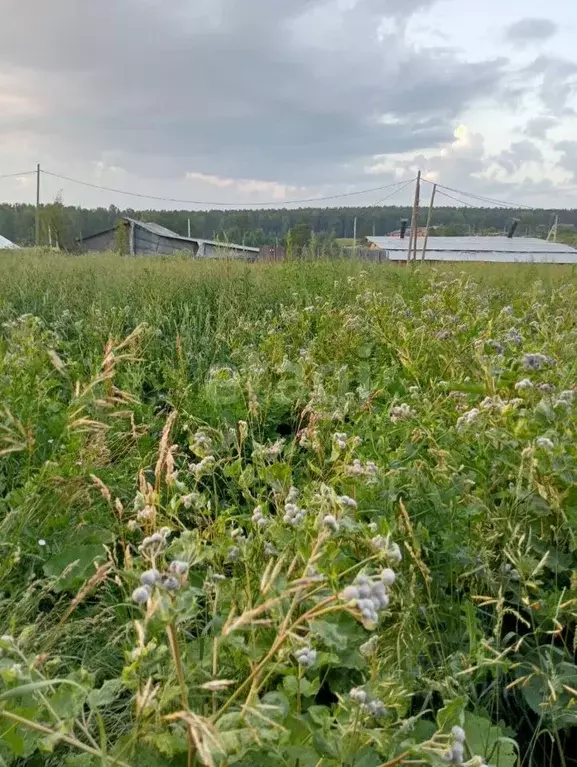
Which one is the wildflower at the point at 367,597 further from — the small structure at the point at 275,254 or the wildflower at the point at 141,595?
the small structure at the point at 275,254

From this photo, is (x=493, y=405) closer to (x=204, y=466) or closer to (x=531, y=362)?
→ (x=531, y=362)

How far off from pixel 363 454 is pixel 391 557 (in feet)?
3.87

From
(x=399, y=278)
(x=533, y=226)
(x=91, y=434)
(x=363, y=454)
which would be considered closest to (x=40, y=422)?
(x=91, y=434)

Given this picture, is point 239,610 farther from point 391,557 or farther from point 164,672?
point 391,557

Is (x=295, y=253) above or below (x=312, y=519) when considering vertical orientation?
above

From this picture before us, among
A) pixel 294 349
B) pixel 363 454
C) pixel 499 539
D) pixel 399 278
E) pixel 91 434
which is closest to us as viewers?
pixel 499 539

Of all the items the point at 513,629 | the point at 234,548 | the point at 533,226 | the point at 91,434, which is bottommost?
the point at 513,629

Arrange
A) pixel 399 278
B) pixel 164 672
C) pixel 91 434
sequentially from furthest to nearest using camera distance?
pixel 399 278
pixel 91 434
pixel 164 672

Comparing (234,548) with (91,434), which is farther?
(91,434)

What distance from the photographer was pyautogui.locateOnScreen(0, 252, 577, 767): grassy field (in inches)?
36.7

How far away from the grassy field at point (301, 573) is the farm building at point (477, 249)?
3146cm

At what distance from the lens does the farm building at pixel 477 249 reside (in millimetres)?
33906

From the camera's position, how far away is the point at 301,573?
4.12ft

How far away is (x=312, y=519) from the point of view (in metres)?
1.39
